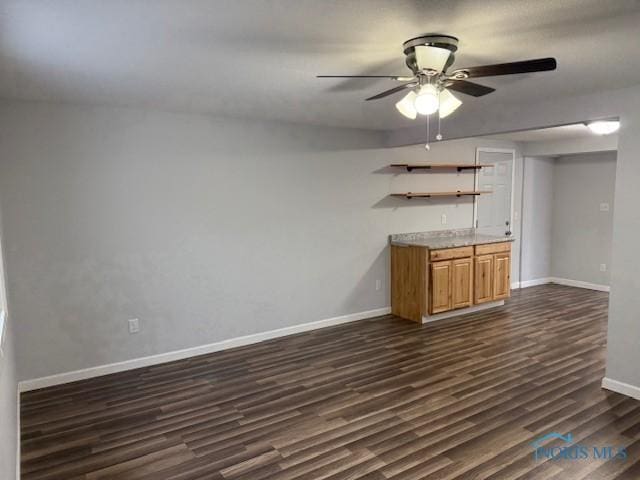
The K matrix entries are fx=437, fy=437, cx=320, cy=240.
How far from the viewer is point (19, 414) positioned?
3.14 metres

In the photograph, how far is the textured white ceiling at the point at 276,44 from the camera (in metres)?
1.75

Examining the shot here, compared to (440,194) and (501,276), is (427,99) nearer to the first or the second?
(440,194)

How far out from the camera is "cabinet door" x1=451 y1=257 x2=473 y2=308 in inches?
213

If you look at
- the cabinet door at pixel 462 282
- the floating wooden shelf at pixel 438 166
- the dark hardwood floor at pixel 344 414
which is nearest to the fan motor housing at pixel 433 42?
the dark hardwood floor at pixel 344 414

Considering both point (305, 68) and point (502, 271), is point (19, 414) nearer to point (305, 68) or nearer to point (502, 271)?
point (305, 68)

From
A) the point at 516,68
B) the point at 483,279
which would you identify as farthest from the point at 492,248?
the point at 516,68

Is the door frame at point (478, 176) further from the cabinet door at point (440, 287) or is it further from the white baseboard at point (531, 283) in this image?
the cabinet door at point (440, 287)

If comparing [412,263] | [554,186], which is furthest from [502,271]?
[554,186]

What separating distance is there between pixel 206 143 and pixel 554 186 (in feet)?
19.5

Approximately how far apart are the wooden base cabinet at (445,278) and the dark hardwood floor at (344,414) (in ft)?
2.29

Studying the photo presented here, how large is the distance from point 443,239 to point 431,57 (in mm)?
3950

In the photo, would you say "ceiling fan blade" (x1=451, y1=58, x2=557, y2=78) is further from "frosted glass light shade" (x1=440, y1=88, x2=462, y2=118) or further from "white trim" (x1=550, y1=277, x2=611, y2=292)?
"white trim" (x1=550, y1=277, x2=611, y2=292)

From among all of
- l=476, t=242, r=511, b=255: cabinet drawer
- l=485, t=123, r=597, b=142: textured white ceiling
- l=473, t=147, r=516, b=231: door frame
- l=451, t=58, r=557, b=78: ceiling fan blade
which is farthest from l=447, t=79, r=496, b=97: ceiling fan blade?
l=473, t=147, r=516, b=231: door frame

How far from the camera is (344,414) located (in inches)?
124
